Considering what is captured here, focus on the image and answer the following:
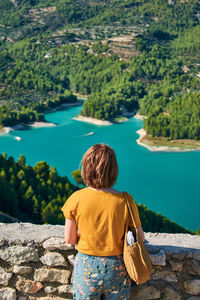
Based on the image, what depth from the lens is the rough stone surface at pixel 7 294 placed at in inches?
113

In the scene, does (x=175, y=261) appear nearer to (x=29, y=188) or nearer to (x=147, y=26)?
(x=29, y=188)

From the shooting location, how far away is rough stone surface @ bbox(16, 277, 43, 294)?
2838 mm

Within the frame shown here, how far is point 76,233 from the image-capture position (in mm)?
2314

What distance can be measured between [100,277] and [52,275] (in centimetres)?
72

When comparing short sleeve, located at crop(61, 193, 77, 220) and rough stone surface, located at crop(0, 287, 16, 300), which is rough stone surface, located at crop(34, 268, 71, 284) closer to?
rough stone surface, located at crop(0, 287, 16, 300)

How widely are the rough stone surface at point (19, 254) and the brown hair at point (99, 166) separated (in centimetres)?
94

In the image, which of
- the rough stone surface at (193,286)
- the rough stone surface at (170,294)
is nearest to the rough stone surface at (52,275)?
the rough stone surface at (170,294)

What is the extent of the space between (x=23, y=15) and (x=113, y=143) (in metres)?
99.2

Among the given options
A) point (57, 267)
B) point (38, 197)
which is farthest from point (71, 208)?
point (38, 197)

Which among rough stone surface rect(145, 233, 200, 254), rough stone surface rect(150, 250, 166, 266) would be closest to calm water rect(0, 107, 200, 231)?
rough stone surface rect(145, 233, 200, 254)

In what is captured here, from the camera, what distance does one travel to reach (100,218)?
2197 millimetres

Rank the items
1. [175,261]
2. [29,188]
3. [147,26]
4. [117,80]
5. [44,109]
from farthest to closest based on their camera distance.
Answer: [147,26] → [117,80] → [44,109] → [29,188] → [175,261]

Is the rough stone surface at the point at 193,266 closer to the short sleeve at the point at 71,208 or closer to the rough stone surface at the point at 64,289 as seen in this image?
the rough stone surface at the point at 64,289

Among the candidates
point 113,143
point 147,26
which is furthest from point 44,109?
point 147,26
